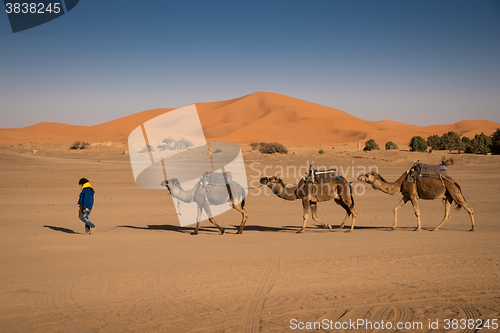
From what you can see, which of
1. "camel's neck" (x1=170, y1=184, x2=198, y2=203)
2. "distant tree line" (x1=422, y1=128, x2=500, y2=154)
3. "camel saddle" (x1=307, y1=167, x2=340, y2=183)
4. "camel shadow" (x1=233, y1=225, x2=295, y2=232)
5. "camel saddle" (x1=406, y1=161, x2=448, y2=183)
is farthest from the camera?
"distant tree line" (x1=422, y1=128, x2=500, y2=154)

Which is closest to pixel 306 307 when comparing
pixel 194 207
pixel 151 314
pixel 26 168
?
pixel 151 314

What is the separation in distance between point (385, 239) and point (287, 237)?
2.53 m

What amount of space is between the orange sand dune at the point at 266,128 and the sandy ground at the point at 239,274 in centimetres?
6747

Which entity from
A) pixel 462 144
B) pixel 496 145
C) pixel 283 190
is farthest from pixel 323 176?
pixel 462 144

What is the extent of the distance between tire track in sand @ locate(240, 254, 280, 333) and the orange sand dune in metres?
71.4

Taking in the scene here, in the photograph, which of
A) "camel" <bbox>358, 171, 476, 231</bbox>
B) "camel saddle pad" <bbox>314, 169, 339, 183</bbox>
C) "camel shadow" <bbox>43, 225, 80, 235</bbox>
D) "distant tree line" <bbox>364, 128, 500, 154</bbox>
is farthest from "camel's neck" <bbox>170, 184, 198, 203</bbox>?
"distant tree line" <bbox>364, 128, 500, 154</bbox>

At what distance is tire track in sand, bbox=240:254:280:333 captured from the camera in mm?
4921

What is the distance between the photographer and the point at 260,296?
5914mm

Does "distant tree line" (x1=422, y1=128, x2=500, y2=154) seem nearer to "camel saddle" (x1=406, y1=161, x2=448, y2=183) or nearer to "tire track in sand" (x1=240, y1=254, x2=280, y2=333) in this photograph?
"camel saddle" (x1=406, y1=161, x2=448, y2=183)

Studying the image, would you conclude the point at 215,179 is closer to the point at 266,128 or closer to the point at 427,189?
the point at 427,189

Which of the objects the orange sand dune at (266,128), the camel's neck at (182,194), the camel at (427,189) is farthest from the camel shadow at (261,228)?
the orange sand dune at (266,128)

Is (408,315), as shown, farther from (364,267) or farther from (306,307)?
(364,267)

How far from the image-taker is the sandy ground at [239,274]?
5.14 meters

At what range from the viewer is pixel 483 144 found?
153ft
